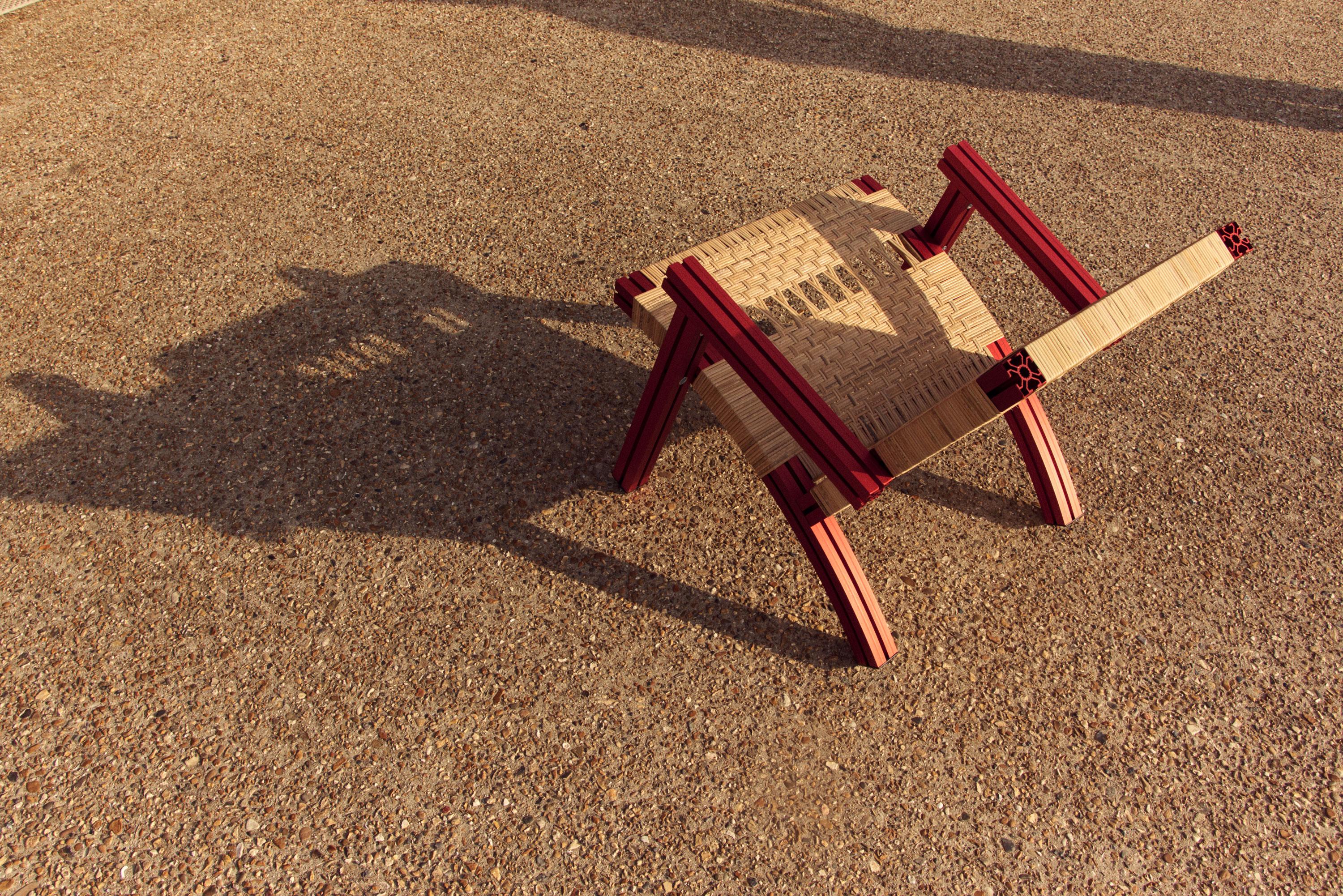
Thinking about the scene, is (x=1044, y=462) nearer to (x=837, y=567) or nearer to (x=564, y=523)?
(x=837, y=567)

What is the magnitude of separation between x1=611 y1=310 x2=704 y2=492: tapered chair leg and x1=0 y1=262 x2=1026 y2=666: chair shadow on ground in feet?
0.44

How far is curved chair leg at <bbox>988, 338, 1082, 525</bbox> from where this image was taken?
2.34 meters

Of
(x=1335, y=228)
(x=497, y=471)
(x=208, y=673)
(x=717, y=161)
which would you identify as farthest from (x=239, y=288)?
(x=1335, y=228)

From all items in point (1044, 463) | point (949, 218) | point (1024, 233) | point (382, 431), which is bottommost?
point (382, 431)

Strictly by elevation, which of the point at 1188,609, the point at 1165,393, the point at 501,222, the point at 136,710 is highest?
the point at 1165,393

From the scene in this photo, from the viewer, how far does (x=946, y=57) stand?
422 centimetres

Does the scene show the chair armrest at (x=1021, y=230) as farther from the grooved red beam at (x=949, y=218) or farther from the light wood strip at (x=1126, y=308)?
the light wood strip at (x=1126, y=308)

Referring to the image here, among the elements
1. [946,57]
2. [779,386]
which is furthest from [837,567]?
[946,57]

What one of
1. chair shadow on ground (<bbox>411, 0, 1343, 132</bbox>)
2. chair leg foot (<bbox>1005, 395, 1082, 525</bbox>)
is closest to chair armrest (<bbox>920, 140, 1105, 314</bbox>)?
chair leg foot (<bbox>1005, 395, 1082, 525</bbox>)

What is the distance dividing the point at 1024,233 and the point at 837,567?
1.02 m

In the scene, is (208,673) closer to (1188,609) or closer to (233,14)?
(1188,609)

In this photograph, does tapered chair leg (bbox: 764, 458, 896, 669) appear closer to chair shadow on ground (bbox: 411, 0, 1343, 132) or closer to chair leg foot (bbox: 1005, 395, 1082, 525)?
chair leg foot (bbox: 1005, 395, 1082, 525)

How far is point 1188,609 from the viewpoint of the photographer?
2.38 meters

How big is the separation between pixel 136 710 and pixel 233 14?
11.9 ft
